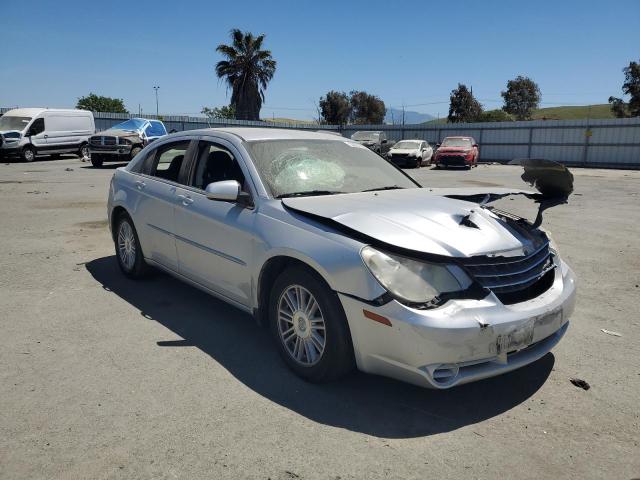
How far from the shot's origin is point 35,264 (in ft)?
20.6

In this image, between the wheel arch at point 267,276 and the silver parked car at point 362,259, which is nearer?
the silver parked car at point 362,259

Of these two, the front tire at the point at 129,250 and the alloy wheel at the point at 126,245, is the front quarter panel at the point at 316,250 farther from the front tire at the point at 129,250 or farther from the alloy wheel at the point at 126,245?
the alloy wheel at the point at 126,245

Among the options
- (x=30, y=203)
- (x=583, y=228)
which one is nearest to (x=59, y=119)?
(x=30, y=203)

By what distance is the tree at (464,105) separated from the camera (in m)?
72.8

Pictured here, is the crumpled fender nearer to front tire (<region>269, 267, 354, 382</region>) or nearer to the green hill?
front tire (<region>269, 267, 354, 382</region>)

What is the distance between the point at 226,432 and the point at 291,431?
0.35 meters

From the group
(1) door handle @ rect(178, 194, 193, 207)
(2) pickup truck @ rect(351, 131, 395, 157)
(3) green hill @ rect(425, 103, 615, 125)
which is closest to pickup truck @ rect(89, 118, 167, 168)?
(2) pickup truck @ rect(351, 131, 395, 157)

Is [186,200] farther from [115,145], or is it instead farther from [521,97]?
[521,97]

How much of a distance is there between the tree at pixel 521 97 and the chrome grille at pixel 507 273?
3129 inches

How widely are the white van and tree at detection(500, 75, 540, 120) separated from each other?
65919 mm

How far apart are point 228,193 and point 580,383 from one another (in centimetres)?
267

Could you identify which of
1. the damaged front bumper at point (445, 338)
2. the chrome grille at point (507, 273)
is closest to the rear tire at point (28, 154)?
the damaged front bumper at point (445, 338)

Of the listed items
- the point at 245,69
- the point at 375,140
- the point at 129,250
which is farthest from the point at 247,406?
the point at 245,69

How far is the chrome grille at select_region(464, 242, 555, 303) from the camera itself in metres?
3.04
